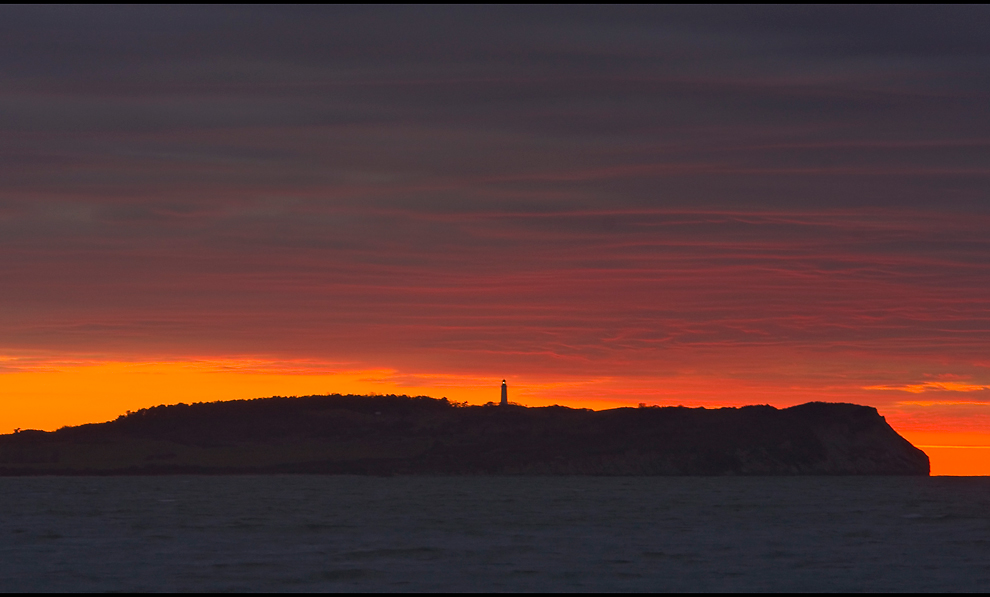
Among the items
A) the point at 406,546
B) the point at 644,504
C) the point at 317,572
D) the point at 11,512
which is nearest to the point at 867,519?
the point at 644,504

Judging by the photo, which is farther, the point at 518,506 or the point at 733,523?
the point at 518,506

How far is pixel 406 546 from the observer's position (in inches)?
2913

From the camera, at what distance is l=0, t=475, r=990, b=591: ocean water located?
55438mm

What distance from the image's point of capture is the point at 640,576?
57.8m

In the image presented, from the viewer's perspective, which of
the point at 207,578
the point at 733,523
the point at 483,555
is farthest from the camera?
the point at 733,523

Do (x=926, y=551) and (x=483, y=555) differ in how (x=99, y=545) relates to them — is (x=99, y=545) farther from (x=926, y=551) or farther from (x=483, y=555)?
(x=926, y=551)

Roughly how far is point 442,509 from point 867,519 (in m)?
39.4

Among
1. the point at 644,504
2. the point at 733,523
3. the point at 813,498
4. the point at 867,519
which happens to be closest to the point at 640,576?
the point at 733,523

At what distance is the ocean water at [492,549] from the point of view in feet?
182

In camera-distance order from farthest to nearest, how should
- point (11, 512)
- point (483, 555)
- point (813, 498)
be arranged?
→ 1. point (813, 498)
2. point (11, 512)
3. point (483, 555)

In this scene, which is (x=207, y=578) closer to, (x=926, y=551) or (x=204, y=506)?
(x=926, y=551)

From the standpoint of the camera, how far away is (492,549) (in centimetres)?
7250

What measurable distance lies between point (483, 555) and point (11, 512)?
68.6 m

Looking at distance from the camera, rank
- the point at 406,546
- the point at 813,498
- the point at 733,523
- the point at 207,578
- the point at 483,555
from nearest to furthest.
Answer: the point at 207,578 < the point at 483,555 < the point at 406,546 < the point at 733,523 < the point at 813,498
